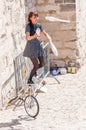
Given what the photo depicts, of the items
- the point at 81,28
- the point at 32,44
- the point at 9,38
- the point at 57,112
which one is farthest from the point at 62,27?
the point at 57,112

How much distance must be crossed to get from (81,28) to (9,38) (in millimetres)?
3602

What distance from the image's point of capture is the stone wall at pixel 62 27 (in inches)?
427

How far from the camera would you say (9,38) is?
8.52 m

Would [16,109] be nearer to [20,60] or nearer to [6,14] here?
[20,60]

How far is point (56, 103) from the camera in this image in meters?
8.47

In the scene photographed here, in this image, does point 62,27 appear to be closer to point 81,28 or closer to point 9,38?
point 81,28

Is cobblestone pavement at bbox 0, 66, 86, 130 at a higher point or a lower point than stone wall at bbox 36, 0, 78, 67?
lower

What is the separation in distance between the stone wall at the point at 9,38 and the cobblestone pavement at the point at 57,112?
0.58 m

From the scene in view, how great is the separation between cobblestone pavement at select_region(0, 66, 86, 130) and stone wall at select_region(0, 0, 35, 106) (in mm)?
579

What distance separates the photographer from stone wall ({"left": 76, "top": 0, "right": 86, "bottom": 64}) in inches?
440

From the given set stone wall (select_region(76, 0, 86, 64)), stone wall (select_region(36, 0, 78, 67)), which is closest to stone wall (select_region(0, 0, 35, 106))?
stone wall (select_region(36, 0, 78, 67))

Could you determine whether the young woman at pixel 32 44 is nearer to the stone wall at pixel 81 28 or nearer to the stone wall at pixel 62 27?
the stone wall at pixel 62 27

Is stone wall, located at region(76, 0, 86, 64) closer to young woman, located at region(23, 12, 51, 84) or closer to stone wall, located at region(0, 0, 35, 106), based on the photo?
stone wall, located at region(0, 0, 35, 106)

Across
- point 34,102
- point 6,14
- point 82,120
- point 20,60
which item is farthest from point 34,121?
point 6,14
